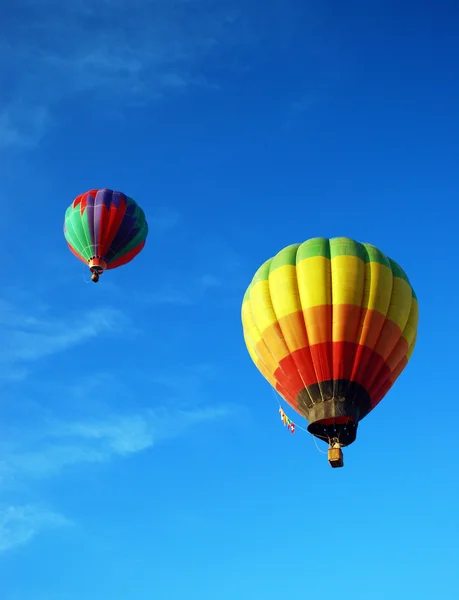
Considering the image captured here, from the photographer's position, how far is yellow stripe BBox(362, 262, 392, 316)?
2256 cm

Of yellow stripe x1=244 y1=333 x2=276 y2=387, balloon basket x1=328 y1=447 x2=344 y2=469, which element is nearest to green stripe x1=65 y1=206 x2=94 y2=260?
yellow stripe x1=244 y1=333 x2=276 y2=387

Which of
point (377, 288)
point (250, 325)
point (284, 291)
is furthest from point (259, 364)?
point (377, 288)

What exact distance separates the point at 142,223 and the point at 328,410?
15.4 m

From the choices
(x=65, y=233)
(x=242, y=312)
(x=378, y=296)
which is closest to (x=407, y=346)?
(x=378, y=296)

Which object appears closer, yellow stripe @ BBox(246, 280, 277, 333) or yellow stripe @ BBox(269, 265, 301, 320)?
yellow stripe @ BBox(269, 265, 301, 320)

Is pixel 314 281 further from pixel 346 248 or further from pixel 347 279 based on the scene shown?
pixel 346 248

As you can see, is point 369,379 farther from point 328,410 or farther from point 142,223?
point 142,223

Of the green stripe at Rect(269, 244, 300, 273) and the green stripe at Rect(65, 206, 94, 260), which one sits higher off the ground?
the green stripe at Rect(65, 206, 94, 260)

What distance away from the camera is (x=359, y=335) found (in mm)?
22281

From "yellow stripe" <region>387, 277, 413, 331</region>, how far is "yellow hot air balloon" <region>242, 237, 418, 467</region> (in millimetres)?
29

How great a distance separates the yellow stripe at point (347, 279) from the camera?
22.5 metres

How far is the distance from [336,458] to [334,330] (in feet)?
11.5

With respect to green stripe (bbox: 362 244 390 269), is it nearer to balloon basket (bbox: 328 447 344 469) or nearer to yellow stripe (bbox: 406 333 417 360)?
yellow stripe (bbox: 406 333 417 360)

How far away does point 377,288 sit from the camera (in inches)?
896
